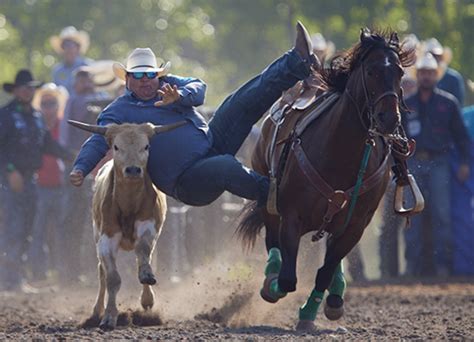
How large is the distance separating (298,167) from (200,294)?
311 centimetres

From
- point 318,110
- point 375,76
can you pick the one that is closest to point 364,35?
point 375,76

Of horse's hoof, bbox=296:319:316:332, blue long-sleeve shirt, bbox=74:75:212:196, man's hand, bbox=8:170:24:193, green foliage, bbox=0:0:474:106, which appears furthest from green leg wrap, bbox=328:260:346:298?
green foliage, bbox=0:0:474:106

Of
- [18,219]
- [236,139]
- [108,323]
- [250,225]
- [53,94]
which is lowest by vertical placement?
[108,323]

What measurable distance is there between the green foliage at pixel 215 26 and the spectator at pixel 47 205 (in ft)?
16.1

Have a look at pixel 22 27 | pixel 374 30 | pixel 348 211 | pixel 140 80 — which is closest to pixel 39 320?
pixel 140 80

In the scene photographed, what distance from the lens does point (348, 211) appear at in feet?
29.5

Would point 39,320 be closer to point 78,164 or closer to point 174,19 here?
point 78,164

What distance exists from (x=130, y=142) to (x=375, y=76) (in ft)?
5.50

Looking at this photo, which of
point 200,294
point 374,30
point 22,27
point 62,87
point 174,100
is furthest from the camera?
point 22,27

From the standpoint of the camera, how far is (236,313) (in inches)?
415

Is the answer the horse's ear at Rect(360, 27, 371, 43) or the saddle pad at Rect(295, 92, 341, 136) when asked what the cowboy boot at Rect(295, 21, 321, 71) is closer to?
the saddle pad at Rect(295, 92, 341, 136)

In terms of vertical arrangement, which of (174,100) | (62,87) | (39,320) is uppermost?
(62,87)

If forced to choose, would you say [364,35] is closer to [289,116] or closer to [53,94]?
[289,116]

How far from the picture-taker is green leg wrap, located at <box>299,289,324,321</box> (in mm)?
9422
